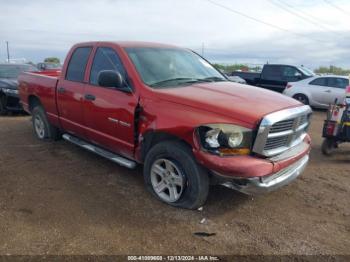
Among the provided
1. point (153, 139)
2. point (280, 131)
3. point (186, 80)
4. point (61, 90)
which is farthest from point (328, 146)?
point (61, 90)

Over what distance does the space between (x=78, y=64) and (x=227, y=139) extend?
3.08m

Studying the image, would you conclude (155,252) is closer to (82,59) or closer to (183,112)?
(183,112)

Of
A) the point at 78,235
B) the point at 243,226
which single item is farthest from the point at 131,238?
the point at 243,226

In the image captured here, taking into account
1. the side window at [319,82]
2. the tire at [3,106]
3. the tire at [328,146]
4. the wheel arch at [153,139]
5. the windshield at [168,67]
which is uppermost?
the windshield at [168,67]

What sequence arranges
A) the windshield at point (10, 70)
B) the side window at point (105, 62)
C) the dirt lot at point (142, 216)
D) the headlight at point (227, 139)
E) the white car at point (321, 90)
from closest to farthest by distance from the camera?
the dirt lot at point (142, 216), the headlight at point (227, 139), the side window at point (105, 62), the windshield at point (10, 70), the white car at point (321, 90)

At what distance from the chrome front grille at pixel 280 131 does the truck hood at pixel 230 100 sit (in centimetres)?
9

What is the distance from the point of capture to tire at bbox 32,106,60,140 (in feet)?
20.4

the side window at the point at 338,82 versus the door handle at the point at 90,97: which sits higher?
the door handle at the point at 90,97

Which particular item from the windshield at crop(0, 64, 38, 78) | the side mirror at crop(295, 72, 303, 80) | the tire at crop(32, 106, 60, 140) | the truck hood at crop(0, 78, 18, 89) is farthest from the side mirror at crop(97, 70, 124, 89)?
the side mirror at crop(295, 72, 303, 80)

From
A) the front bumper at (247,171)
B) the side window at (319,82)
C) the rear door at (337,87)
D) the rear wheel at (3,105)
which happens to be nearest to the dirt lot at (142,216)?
the front bumper at (247,171)

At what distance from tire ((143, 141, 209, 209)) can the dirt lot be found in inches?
6.1

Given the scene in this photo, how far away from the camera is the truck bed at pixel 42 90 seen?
570cm

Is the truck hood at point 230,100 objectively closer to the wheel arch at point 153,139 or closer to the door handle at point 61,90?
the wheel arch at point 153,139

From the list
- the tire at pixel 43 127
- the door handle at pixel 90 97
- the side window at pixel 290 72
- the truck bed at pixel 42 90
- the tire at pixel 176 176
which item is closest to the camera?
the tire at pixel 176 176
